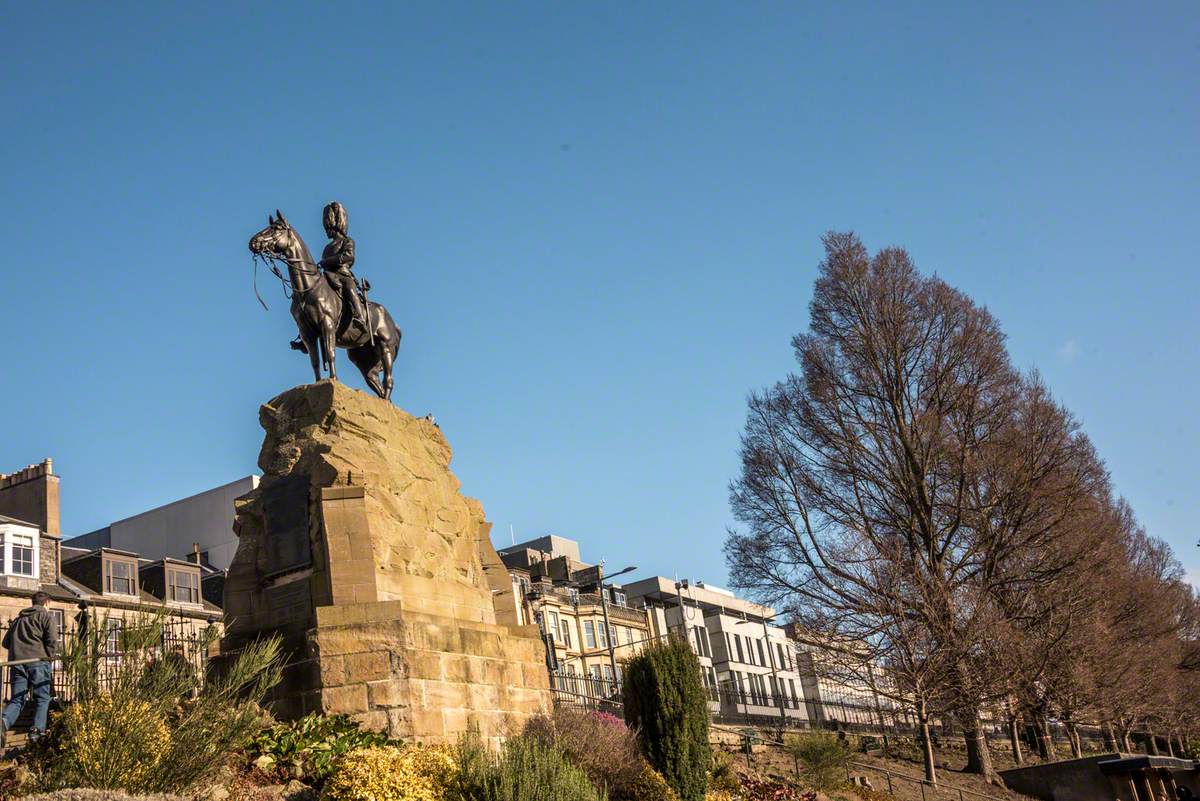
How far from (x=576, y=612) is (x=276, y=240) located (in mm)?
42254

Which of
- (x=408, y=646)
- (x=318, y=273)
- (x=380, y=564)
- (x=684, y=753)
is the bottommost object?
(x=684, y=753)

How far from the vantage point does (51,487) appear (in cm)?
4197

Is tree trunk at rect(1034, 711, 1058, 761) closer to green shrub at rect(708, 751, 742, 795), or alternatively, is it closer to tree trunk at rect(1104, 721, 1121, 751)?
tree trunk at rect(1104, 721, 1121, 751)

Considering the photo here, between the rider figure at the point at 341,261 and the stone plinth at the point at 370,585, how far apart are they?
1.79 metres

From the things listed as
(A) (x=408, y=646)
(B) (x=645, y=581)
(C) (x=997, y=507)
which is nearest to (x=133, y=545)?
(B) (x=645, y=581)

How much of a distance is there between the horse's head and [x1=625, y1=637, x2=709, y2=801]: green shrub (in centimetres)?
804

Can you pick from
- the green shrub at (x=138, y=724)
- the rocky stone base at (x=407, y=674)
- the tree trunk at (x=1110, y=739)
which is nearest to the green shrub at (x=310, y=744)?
the rocky stone base at (x=407, y=674)

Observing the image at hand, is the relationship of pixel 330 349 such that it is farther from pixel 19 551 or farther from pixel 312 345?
pixel 19 551

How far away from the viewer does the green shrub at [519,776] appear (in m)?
11.4

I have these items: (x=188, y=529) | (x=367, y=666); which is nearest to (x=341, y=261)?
(x=367, y=666)

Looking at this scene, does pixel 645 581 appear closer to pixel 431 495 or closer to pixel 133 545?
pixel 133 545

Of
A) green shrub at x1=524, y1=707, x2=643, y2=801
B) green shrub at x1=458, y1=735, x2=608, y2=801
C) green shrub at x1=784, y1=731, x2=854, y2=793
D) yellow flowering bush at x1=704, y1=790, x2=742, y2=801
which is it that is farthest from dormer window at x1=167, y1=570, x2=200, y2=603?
green shrub at x1=458, y1=735, x2=608, y2=801

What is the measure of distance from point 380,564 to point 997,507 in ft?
65.7

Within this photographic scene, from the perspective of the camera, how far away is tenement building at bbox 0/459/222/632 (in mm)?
35156
